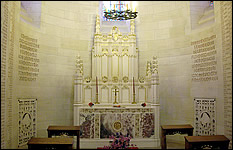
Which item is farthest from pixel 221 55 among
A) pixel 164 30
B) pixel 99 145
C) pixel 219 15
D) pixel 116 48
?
pixel 99 145

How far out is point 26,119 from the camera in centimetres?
723

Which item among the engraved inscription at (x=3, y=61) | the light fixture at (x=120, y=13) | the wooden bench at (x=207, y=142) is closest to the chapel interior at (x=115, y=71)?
the engraved inscription at (x=3, y=61)

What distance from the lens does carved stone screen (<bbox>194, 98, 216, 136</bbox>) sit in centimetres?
719

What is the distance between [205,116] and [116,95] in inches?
115

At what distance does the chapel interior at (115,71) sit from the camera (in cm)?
672

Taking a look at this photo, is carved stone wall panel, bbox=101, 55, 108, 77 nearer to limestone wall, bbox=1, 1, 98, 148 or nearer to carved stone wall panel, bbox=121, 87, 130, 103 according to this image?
limestone wall, bbox=1, 1, 98, 148

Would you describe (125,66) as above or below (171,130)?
above

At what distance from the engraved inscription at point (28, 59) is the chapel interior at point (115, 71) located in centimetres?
3

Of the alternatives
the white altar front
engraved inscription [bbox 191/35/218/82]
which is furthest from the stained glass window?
engraved inscription [bbox 191/35/218/82]

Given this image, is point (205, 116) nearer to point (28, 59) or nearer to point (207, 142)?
point (207, 142)

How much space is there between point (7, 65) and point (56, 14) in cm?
341

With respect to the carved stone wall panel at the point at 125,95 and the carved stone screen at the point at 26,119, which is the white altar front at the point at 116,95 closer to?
the carved stone wall panel at the point at 125,95

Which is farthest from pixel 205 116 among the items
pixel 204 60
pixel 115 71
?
pixel 115 71

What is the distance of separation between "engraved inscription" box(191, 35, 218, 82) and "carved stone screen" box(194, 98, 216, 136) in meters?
0.71
